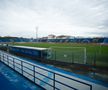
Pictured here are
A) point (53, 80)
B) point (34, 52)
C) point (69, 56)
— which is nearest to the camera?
point (53, 80)

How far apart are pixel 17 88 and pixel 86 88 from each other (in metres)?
3.76

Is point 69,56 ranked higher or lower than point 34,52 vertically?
lower

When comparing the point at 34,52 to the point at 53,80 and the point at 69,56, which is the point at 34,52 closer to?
the point at 69,56

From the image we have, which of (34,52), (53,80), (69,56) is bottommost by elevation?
(69,56)

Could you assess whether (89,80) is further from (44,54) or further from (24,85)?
(44,54)

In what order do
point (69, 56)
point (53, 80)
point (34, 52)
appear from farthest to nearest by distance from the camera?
point (34, 52)
point (69, 56)
point (53, 80)

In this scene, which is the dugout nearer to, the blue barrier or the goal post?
the goal post

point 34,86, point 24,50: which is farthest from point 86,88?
point 24,50

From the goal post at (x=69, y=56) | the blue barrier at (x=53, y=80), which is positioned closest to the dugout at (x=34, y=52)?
the goal post at (x=69, y=56)

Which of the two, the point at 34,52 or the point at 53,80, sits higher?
the point at 53,80

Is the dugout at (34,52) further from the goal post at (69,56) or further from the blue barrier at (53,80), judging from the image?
the blue barrier at (53,80)

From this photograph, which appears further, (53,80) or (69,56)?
(69,56)

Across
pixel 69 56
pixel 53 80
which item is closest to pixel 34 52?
pixel 69 56

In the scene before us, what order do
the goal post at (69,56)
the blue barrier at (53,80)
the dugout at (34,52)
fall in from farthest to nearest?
the dugout at (34,52), the goal post at (69,56), the blue barrier at (53,80)
